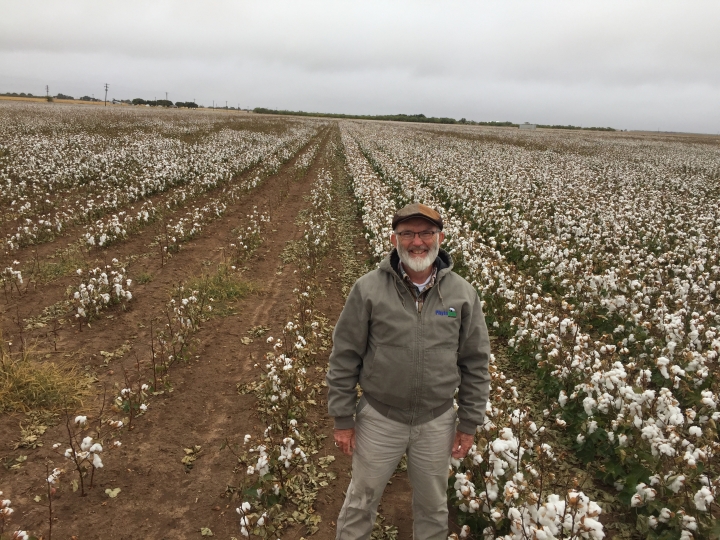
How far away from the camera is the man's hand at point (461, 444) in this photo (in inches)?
133

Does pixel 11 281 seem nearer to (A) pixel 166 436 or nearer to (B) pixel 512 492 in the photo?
(A) pixel 166 436

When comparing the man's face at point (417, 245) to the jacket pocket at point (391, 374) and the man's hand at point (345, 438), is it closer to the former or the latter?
the jacket pocket at point (391, 374)

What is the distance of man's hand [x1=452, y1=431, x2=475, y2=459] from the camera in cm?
338

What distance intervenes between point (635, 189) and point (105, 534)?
76.1 feet

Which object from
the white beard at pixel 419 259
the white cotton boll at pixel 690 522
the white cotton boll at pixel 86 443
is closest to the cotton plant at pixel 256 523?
the white cotton boll at pixel 86 443

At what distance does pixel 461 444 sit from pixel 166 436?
3.66 metres

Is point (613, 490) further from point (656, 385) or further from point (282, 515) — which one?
point (282, 515)

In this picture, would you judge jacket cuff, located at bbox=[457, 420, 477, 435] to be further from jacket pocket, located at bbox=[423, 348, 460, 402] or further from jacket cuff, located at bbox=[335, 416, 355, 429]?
jacket cuff, located at bbox=[335, 416, 355, 429]

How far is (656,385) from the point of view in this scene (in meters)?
5.99

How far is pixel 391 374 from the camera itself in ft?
10.1

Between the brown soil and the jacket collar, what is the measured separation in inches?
108

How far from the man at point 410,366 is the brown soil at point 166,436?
139 centimetres

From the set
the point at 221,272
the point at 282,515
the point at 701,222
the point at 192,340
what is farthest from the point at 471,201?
the point at 282,515

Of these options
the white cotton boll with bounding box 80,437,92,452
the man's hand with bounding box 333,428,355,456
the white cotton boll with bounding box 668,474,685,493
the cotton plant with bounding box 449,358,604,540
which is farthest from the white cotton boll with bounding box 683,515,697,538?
the white cotton boll with bounding box 80,437,92,452
